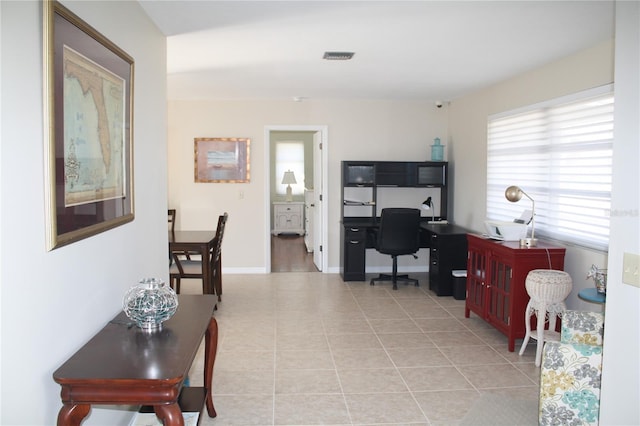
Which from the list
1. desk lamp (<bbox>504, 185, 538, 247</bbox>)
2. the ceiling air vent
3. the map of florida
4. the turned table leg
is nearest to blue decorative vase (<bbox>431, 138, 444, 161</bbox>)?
desk lamp (<bbox>504, 185, 538, 247</bbox>)

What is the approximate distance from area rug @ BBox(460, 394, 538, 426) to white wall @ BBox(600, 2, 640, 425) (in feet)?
3.49

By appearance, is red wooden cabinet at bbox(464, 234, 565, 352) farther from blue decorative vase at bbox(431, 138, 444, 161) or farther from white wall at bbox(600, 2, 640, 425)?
blue decorative vase at bbox(431, 138, 444, 161)

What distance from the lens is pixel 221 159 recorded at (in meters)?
7.00

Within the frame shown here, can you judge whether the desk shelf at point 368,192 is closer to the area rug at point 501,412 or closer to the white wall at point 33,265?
the area rug at point 501,412

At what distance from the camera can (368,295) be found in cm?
598

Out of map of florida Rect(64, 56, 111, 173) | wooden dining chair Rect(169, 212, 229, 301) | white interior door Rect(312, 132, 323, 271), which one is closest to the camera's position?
map of florida Rect(64, 56, 111, 173)

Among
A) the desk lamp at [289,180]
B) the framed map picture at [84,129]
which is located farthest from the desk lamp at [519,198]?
the desk lamp at [289,180]

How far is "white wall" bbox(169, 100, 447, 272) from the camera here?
274 inches

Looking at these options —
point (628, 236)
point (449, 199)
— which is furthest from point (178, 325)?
point (449, 199)

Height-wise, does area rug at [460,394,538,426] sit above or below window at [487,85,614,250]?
below

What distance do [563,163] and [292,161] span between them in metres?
7.29

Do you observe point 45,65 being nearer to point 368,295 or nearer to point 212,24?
point 212,24

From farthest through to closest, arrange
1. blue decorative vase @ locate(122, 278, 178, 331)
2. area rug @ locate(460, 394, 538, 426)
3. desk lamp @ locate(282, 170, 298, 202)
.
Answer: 1. desk lamp @ locate(282, 170, 298, 202)
2. area rug @ locate(460, 394, 538, 426)
3. blue decorative vase @ locate(122, 278, 178, 331)

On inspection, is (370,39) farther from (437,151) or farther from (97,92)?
(437,151)
